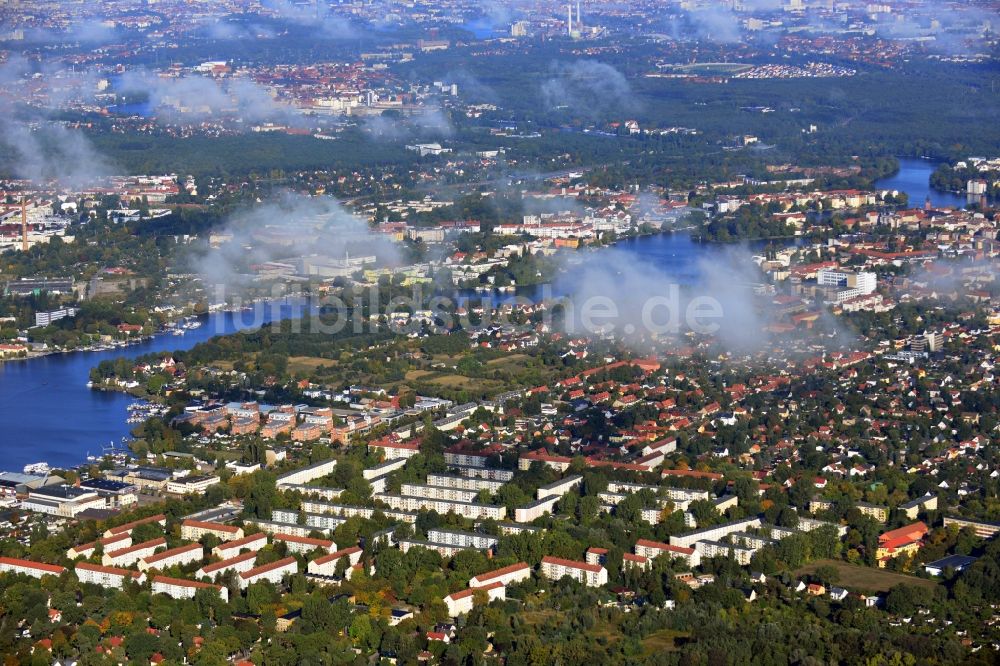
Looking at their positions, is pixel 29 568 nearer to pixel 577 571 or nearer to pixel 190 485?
pixel 190 485

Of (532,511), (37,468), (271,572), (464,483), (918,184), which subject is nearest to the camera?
(271,572)

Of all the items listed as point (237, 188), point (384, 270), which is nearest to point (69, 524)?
point (384, 270)

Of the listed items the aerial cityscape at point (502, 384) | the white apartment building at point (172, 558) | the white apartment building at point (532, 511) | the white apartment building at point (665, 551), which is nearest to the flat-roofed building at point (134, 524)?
the aerial cityscape at point (502, 384)

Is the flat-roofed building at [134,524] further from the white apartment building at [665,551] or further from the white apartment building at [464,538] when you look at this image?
the white apartment building at [665,551]

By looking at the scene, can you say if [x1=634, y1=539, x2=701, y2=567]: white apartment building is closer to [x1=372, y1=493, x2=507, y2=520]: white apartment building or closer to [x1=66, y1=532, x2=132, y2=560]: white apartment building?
[x1=372, y1=493, x2=507, y2=520]: white apartment building

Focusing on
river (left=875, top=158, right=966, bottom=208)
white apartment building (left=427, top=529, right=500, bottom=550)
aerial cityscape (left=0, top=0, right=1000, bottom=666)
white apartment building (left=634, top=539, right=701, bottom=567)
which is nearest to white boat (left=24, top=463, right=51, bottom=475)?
aerial cityscape (left=0, top=0, right=1000, bottom=666)

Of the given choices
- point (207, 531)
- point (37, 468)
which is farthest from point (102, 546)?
point (37, 468)
